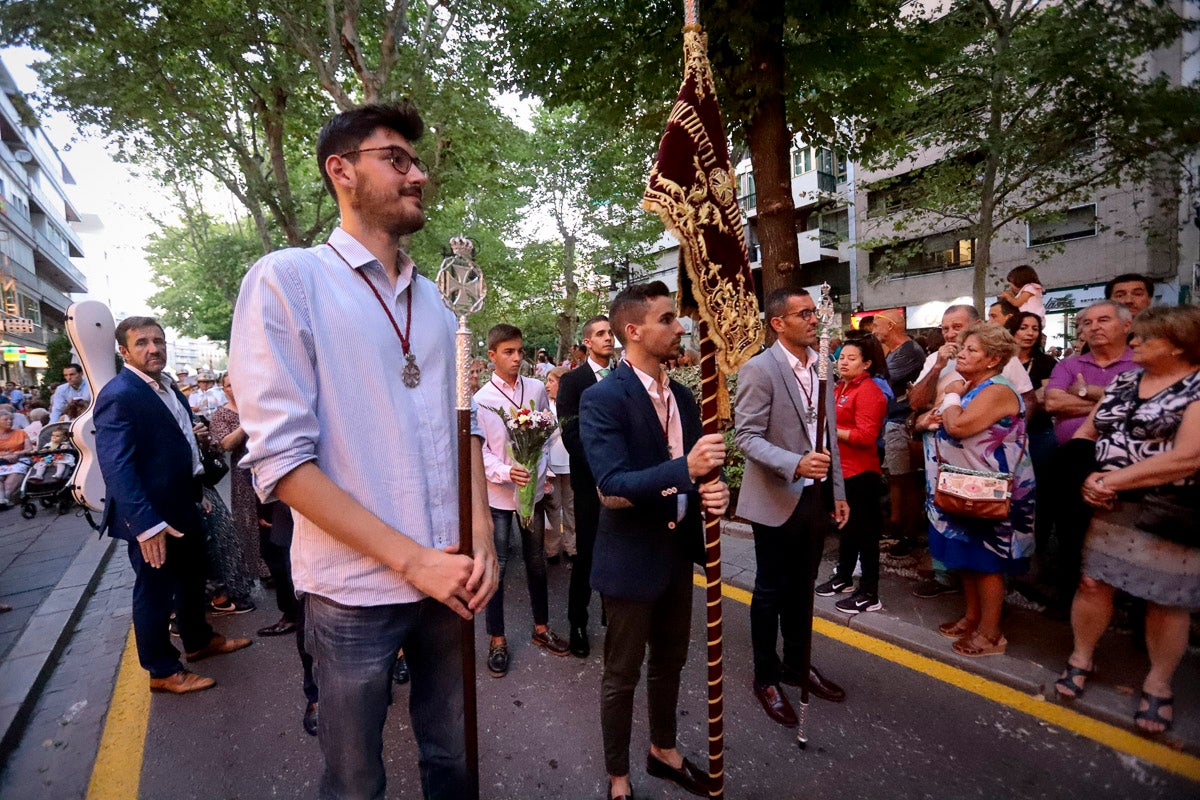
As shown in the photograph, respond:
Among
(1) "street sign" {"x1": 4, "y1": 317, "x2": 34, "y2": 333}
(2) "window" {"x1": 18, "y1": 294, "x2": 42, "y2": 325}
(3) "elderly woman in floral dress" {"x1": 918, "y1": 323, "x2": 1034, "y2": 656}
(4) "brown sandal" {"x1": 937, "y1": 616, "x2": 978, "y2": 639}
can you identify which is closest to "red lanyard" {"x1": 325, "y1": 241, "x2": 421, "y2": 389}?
(3) "elderly woman in floral dress" {"x1": 918, "y1": 323, "x2": 1034, "y2": 656}

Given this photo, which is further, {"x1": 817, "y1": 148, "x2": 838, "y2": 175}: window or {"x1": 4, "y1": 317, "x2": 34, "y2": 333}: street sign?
{"x1": 817, "y1": 148, "x2": 838, "y2": 175}: window

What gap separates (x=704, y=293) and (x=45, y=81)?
1570cm

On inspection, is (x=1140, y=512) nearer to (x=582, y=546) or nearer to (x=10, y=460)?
(x=582, y=546)

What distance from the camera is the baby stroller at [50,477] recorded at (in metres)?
9.23

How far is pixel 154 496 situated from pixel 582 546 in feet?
8.92

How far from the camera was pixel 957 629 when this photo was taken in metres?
4.04

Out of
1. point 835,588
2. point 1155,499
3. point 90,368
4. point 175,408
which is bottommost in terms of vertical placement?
point 835,588

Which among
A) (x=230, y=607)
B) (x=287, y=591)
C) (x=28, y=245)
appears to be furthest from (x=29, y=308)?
(x=287, y=591)

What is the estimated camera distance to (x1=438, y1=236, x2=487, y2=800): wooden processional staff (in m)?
1.69

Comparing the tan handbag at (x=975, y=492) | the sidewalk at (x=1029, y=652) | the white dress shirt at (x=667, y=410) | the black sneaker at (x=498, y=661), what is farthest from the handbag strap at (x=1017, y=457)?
the black sneaker at (x=498, y=661)

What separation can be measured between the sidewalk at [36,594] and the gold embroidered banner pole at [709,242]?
12.9 ft

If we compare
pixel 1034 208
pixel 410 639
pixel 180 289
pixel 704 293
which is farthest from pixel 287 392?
pixel 180 289

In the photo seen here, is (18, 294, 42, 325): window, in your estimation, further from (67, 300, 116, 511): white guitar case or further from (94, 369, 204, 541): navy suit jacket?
(94, 369, 204, 541): navy suit jacket

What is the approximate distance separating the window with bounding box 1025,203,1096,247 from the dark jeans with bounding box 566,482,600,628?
22.4m
